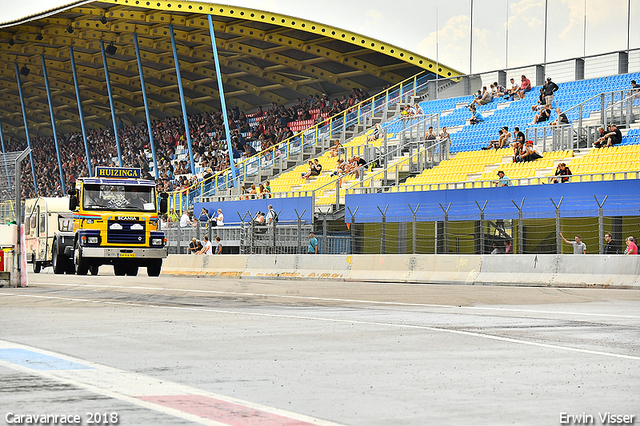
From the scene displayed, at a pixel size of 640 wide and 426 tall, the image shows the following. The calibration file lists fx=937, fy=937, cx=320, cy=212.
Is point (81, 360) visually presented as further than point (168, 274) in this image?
No

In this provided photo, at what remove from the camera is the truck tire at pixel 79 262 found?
1097 inches

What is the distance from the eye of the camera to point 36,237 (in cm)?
3372

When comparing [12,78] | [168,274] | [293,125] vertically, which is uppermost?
[12,78]

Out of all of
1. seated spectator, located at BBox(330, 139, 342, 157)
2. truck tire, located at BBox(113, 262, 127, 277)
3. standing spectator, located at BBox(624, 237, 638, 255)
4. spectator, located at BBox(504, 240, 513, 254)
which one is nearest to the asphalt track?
standing spectator, located at BBox(624, 237, 638, 255)

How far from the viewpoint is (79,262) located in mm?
28031

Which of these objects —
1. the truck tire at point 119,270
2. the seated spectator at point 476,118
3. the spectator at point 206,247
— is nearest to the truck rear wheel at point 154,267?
the truck tire at point 119,270

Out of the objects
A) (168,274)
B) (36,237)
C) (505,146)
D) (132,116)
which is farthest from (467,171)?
(132,116)

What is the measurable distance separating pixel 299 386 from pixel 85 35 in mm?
52680

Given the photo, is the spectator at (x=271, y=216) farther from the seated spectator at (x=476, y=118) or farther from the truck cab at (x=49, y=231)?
the seated spectator at (x=476, y=118)

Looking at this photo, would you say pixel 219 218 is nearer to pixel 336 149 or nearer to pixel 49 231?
pixel 49 231

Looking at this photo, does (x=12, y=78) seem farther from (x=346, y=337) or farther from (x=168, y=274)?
(x=346, y=337)

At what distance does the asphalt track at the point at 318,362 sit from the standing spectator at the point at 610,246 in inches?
306

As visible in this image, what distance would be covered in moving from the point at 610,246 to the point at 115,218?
13.9 metres

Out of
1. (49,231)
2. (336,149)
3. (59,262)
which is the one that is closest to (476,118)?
(336,149)
